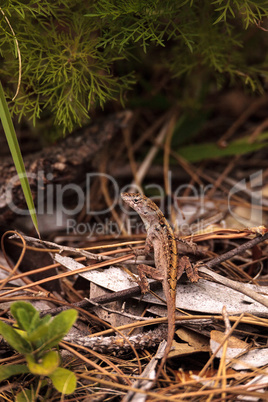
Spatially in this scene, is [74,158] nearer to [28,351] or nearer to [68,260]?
[68,260]

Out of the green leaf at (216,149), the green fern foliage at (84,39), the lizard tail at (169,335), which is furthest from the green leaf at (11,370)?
the green leaf at (216,149)

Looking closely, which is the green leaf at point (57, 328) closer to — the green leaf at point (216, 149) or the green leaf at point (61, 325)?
the green leaf at point (61, 325)

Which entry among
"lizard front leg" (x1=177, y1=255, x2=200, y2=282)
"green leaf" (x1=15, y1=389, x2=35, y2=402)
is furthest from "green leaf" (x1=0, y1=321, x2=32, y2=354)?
"lizard front leg" (x1=177, y1=255, x2=200, y2=282)

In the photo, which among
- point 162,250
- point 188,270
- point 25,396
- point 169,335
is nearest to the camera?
point 25,396

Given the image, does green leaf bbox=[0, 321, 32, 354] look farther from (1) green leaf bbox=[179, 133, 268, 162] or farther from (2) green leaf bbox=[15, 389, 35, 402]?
(1) green leaf bbox=[179, 133, 268, 162]

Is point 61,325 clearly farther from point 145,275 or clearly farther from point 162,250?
point 162,250

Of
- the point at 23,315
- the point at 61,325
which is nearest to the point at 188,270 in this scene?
the point at 61,325

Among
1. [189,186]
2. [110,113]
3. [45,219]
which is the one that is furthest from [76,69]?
[189,186]
